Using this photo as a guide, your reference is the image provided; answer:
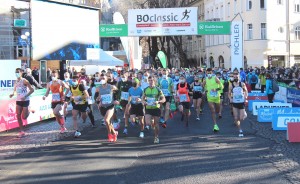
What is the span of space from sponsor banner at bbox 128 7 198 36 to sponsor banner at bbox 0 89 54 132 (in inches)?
637

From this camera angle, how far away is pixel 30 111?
47.7 ft

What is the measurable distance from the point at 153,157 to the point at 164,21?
73.8 ft

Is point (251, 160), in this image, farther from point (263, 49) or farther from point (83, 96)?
point (263, 49)

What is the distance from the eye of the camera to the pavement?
7.68 metres

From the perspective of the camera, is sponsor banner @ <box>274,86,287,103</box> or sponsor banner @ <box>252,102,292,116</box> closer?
sponsor banner @ <box>252,102,292,116</box>

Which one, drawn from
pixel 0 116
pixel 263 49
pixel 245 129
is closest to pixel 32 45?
pixel 0 116

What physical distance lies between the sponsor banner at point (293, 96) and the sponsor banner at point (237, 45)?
8.61m

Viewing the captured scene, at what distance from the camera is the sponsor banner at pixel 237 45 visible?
2927 cm

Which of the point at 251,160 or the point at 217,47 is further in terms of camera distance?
the point at 217,47

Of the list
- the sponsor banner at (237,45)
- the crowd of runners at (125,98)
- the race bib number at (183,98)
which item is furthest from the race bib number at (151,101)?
the sponsor banner at (237,45)

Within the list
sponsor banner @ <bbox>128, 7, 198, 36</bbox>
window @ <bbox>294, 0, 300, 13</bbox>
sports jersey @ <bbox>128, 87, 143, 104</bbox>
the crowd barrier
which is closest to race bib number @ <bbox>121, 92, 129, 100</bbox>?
sports jersey @ <bbox>128, 87, 143, 104</bbox>

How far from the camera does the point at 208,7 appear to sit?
66.4 m

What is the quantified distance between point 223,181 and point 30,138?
693 cm

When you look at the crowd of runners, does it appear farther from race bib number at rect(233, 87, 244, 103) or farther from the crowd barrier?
the crowd barrier
